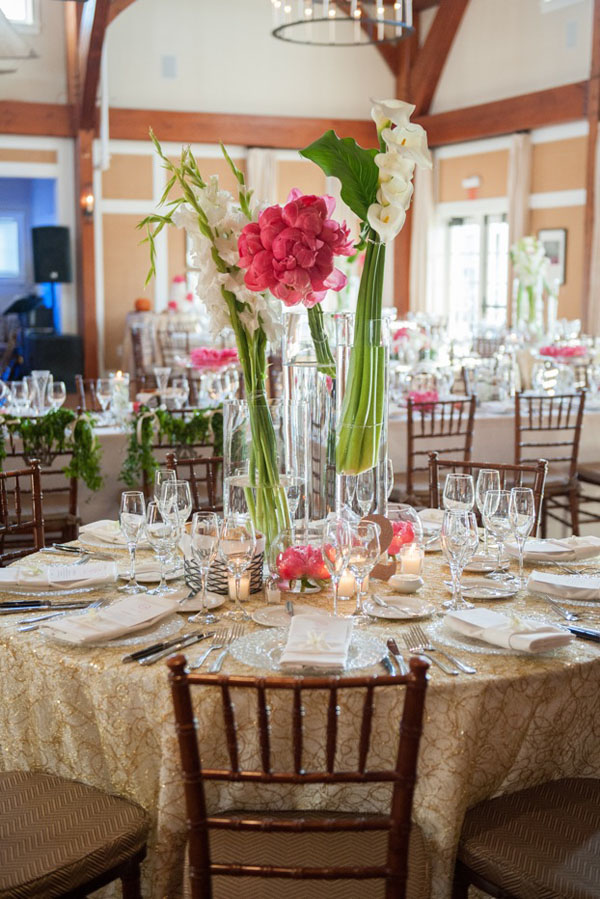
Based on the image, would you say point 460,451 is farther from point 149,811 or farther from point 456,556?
point 149,811

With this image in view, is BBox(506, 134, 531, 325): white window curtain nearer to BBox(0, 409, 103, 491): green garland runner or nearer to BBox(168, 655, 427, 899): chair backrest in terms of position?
BBox(0, 409, 103, 491): green garland runner

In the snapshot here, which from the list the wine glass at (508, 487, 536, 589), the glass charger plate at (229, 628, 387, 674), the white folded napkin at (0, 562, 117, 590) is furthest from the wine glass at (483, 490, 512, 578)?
the white folded napkin at (0, 562, 117, 590)

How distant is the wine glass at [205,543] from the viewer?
2.25m

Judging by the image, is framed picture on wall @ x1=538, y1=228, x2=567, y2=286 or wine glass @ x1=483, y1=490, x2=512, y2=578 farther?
framed picture on wall @ x1=538, y1=228, x2=567, y2=286

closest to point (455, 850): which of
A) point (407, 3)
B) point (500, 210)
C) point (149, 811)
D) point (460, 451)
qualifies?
point (149, 811)

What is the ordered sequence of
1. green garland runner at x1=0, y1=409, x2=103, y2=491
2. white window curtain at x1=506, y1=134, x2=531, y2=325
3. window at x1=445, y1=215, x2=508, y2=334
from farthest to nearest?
window at x1=445, y1=215, x2=508, y2=334 → white window curtain at x1=506, y1=134, x2=531, y2=325 → green garland runner at x1=0, y1=409, x2=103, y2=491

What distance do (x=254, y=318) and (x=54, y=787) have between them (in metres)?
1.12

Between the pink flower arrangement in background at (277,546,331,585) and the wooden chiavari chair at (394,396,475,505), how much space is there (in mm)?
2237

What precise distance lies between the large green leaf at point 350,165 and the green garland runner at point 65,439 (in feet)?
8.11

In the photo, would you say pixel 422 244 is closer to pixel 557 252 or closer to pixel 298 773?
pixel 557 252

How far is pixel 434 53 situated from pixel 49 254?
18.4ft

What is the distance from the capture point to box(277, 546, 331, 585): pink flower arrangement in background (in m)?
2.47

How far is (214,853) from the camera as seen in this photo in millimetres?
1856

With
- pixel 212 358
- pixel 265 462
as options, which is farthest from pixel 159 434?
pixel 265 462
